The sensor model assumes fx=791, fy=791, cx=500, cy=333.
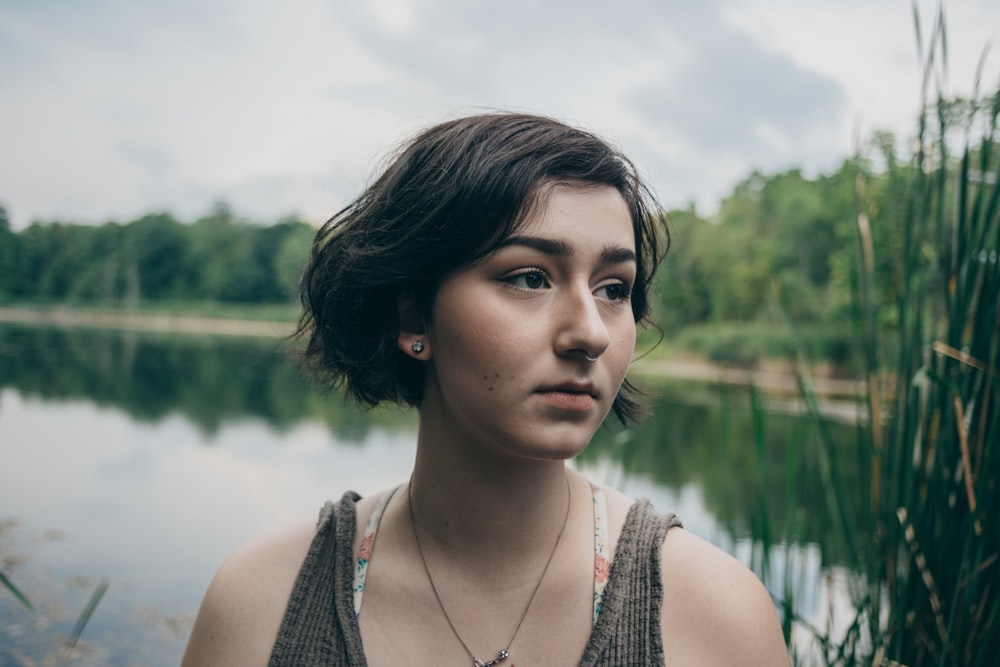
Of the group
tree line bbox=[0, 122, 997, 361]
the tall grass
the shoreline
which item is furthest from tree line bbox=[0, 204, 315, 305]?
the shoreline

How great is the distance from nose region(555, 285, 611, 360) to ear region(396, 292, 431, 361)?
281 millimetres

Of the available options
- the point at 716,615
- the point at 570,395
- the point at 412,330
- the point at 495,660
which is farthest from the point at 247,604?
the point at 716,615

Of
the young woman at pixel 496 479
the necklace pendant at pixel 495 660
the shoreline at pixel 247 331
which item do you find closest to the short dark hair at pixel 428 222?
the young woman at pixel 496 479

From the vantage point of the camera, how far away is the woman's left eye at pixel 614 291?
1.39 metres

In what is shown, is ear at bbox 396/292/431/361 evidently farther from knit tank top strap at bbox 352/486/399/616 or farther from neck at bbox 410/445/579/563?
knit tank top strap at bbox 352/486/399/616

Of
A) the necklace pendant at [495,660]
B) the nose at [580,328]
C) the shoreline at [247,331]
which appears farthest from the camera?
the shoreline at [247,331]

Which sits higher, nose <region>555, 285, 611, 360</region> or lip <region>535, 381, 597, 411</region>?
nose <region>555, 285, 611, 360</region>

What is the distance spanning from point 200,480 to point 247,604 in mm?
11234

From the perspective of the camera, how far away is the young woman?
1309mm

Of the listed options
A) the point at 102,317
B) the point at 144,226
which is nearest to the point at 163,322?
the point at 102,317

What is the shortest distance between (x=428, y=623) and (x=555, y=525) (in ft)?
0.96

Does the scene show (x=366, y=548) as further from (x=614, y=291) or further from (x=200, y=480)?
(x=200, y=480)

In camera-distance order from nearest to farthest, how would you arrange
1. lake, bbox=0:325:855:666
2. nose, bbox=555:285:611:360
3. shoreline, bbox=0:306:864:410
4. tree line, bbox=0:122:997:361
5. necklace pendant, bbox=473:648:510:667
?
nose, bbox=555:285:611:360, necklace pendant, bbox=473:648:510:667, lake, bbox=0:325:855:666, tree line, bbox=0:122:997:361, shoreline, bbox=0:306:864:410

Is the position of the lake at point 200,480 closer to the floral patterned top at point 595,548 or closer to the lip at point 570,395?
the floral patterned top at point 595,548
